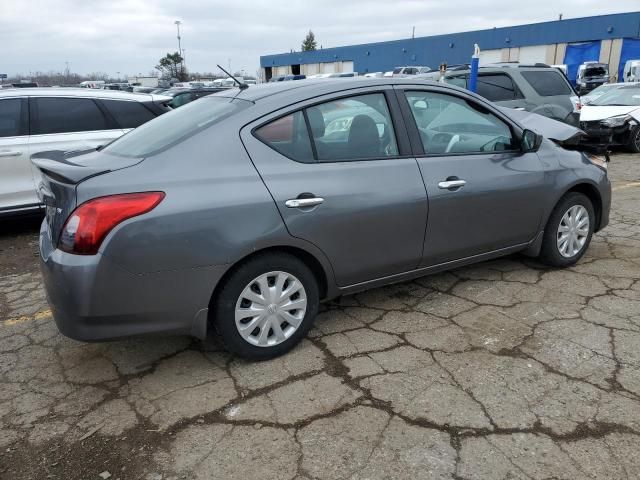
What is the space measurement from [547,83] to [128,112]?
664cm

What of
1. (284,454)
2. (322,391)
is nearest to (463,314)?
(322,391)

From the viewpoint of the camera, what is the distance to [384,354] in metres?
3.15

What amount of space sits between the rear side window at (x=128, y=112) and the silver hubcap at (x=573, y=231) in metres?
4.68

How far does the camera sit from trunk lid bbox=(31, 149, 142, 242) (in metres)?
2.62

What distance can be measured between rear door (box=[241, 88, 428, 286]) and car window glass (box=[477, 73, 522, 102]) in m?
5.71

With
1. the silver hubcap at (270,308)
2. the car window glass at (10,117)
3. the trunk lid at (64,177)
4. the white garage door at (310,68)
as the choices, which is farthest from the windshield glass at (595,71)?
the white garage door at (310,68)

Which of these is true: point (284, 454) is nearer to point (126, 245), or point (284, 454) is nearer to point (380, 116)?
point (126, 245)

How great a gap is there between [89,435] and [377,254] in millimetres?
1861

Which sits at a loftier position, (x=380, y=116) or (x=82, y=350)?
(x=380, y=116)

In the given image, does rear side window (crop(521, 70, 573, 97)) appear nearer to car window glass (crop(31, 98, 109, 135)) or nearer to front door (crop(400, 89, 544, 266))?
front door (crop(400, 89, 544, 266))

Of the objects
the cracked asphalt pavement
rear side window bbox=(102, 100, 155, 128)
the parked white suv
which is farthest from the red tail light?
rear side window bbox=(102, 100, 155, 128)

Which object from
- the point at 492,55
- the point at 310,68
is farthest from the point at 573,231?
the point at 310,68

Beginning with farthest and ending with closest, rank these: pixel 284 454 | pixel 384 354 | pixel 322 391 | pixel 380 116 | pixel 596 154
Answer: pixel 596 154
pixel 380 116
pixel 384 354
pixel 322 391
pixel 284 454

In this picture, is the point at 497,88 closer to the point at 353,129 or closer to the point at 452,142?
the point at 452,142
